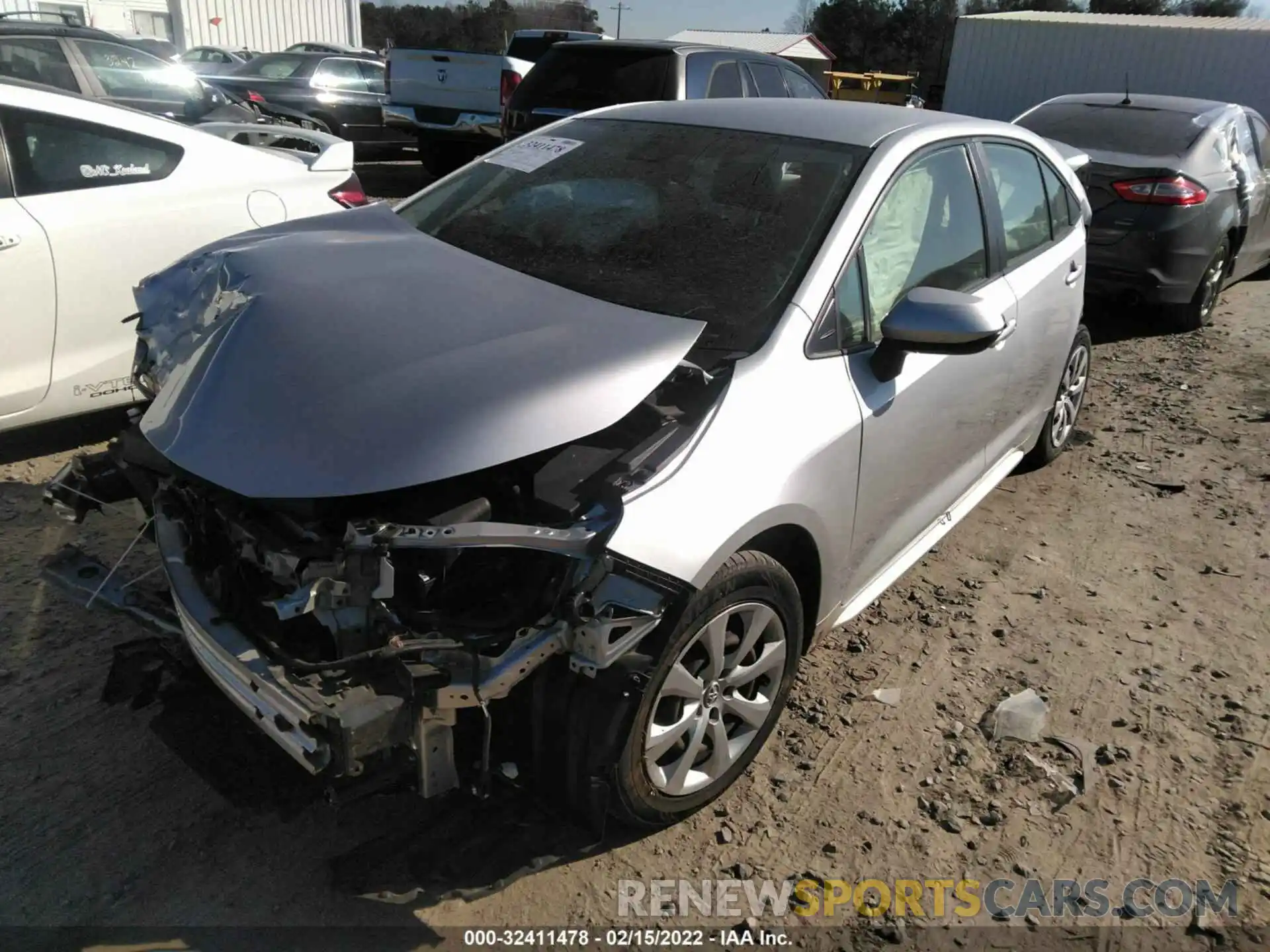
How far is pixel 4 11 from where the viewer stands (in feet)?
63.8

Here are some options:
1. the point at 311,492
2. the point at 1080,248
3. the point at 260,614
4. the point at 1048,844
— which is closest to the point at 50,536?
the point at 260,614

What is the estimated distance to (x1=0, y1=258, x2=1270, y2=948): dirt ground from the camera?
7.66 ft

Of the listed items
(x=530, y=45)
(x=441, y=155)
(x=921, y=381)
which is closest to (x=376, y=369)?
(x=921, y=381)

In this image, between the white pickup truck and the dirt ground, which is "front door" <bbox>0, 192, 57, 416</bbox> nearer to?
the dirt ground

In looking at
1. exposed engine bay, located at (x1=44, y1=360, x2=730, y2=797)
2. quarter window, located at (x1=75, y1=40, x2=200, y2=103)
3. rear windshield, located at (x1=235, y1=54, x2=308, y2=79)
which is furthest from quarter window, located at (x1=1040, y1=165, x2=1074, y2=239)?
rear windshield, located at (x1=235, y1=54, x2=308, y2=79)

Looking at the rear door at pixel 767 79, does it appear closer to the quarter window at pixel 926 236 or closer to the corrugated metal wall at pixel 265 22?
the quarter window at pixel 926 236

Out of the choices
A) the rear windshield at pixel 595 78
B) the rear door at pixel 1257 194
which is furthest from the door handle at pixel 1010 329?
the rear door at pixel 1257 194

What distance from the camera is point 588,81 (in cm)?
852

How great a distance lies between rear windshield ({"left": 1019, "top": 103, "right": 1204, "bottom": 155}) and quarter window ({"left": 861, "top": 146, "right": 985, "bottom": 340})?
4.66 metres

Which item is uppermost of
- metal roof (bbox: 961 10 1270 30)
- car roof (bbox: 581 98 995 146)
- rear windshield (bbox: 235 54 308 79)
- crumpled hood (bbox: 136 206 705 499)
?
metal roof (bbox: 961 10 1270 30)

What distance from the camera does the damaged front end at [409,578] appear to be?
198cm

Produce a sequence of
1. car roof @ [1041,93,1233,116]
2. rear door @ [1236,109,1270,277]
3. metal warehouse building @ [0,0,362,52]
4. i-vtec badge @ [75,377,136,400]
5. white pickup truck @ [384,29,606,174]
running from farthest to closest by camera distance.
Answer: metal warehouse building @ [0,0,362,52] → white pickup truck @ [384,29,606,174] → rear door @ [1236,109,1270,277] → car roof @ [1041,93,1233,116] → i-vtec badge @ [75,377,136,400]

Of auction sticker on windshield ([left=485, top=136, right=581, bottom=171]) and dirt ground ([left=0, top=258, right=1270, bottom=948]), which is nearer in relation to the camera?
dirt ground ([left=0, top=258, right=1270, bottom=948])

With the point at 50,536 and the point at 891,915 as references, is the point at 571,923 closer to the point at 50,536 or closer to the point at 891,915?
the point at 891,915
